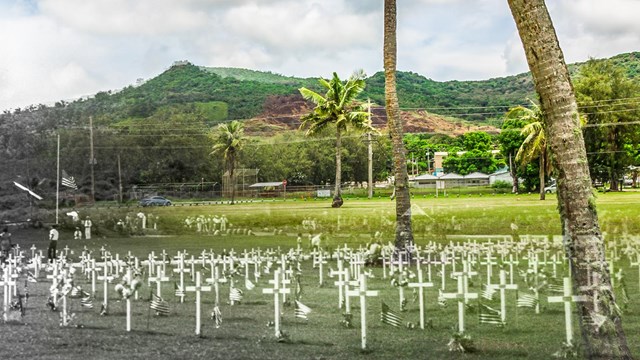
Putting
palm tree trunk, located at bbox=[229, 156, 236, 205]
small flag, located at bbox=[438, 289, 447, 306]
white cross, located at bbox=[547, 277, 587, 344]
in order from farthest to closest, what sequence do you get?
1. palm tree trunk, located at bbox=[229, 156, 236, 205]
2. small flag, located at bbox=[438, 289, 447, 306]
3. white cross, located at bbox=[547, 277, 587, 344]

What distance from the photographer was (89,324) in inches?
273

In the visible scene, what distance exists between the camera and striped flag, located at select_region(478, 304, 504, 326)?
611 centimetres

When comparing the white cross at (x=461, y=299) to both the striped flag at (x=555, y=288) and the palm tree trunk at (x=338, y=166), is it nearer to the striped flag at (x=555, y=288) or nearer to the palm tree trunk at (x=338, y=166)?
the striped flag at (x=555, y=288)


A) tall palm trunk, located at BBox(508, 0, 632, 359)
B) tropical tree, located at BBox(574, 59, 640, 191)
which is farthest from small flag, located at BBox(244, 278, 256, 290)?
tropical tree, located at BBox(574, 59, 640, 191)

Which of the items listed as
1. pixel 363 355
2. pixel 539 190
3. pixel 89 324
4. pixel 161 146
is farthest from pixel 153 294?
pixel 539 190

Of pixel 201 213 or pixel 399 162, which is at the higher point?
pixel 399 162

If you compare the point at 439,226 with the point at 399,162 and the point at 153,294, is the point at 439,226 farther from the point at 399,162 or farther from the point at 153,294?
the point at 153,294

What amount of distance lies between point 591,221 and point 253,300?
3972 mm

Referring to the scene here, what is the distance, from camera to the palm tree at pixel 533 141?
6813 millimetres

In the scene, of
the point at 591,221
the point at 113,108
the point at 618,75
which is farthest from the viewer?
the point at 113,108

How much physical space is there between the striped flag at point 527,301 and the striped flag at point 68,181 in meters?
6.05

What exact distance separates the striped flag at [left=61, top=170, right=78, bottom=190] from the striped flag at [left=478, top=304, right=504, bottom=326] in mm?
5766

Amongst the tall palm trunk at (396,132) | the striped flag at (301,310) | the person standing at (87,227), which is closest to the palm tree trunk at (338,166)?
the tall palm trunk at (396,132)

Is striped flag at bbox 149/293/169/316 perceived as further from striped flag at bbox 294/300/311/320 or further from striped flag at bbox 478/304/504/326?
striped flag at bbox 478/304/504/326
